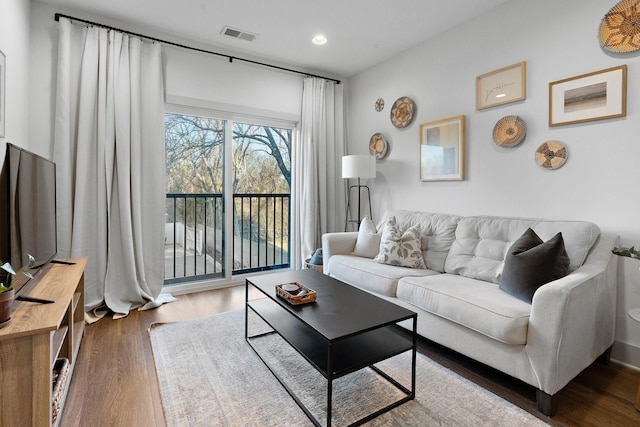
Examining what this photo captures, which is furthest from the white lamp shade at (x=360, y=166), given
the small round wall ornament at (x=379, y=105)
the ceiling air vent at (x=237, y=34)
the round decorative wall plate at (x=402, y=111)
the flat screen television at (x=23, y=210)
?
the flat screen television at (x=23, y=210)

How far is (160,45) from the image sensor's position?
10.1 ft

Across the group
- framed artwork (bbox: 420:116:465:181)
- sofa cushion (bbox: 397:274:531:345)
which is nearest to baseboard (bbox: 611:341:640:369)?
sofa cushion (bbox: 397:274:531:345)

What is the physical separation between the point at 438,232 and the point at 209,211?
2371 millimetres

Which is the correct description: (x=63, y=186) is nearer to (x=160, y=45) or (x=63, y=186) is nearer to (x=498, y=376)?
(x=160, y=45)

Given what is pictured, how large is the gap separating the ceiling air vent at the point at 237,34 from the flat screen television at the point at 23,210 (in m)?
1.92

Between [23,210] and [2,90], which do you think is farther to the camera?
[2,90]

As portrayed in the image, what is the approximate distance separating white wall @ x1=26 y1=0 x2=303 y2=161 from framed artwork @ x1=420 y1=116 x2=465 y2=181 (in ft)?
5.12

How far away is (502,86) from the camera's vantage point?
8.77 ft

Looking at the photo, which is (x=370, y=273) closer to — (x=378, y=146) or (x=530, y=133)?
(x=530, y=133)

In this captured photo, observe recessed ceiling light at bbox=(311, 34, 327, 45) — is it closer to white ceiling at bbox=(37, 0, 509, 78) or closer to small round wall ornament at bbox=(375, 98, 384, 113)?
white ceiling at bbox=(37, 0, 509, 78)

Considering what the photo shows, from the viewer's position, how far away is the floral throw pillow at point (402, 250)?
2.68 meters

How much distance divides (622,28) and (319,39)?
7.55ft

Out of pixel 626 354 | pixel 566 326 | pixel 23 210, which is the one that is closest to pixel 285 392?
pixel 566 326

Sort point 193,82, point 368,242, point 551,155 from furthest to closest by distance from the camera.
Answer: point 193,82
point 368,242
point 551,155
